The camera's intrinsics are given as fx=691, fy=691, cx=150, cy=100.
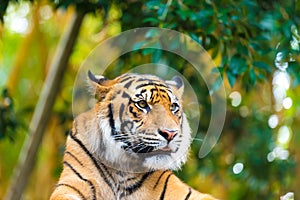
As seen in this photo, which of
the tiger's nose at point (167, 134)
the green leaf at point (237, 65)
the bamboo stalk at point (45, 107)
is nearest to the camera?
the tiger's nose at point (167, 134)

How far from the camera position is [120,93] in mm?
2049

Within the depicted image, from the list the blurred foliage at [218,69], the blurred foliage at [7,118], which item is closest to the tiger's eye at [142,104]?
the blurred foliage at [218,69]

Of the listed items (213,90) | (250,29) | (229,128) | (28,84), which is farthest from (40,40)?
(213,90)

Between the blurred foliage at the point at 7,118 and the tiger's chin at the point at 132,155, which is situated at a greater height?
the blurred foliage at the point at 7,118

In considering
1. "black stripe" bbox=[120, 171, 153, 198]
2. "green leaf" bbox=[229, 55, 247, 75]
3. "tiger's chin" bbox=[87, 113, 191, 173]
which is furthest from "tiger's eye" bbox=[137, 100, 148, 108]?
"green leaf" bbox=[229, 55, 247, 75]

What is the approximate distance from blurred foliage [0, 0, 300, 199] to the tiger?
2.54 feet

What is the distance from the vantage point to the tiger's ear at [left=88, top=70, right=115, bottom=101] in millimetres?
2041

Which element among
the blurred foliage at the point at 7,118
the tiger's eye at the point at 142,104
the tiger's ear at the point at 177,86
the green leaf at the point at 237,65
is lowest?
the tiger's eye at the point at 142,104

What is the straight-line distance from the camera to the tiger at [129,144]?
192 centimetres

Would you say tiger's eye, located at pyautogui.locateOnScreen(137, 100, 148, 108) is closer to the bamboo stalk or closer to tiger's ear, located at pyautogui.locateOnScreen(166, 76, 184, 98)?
tiger's ear, located at pyautogui.locateOnScreen(166, 76, 184, 98)

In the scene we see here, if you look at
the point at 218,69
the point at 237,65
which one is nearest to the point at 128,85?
the point at 218,69

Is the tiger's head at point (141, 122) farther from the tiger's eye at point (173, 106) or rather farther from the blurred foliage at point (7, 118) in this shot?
the blurred foliage at point (7, 118)

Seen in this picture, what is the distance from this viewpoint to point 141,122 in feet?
6.33

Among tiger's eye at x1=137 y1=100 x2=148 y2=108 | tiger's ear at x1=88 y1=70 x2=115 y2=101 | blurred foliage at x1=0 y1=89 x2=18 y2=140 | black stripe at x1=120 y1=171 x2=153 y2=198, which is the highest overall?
blurred foliage at x1=0 y1=89 x2=18 y2=140
